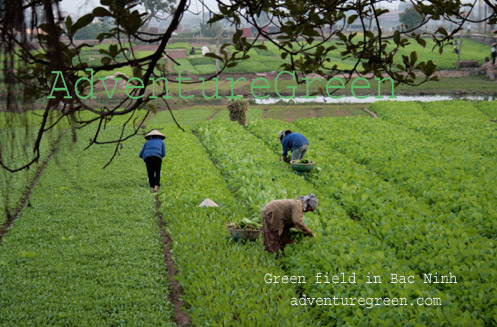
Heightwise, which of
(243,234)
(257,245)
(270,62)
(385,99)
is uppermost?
(270,62)

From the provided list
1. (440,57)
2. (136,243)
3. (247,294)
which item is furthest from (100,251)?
(440,57)

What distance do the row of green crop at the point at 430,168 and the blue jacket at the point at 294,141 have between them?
7.54 ft

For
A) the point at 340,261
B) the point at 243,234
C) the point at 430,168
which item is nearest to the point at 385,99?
the point at 430,168

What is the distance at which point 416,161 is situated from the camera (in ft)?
44.5

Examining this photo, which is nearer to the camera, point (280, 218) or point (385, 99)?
point (280, 218)

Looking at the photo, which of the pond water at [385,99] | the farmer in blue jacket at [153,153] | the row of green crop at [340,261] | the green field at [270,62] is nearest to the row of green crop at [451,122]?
the pond water at [385,99]

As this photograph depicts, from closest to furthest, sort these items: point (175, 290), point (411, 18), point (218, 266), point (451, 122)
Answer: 1. point (218, 266)
2. point (175, 290)
3. point (451, 122)
4. point (411, 18)

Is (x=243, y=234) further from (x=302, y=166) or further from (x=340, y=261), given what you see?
(x=302, y=166)

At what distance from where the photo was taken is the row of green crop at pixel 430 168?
9711mm

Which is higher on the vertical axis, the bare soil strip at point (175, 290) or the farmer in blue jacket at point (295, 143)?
the farmer in blue jacket at point (295, 143)

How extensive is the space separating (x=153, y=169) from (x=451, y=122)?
44.6 ft

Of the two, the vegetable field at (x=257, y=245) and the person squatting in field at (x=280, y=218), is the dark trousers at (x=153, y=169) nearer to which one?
the vegetable field at (x=257, y=245)

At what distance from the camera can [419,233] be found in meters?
8.16

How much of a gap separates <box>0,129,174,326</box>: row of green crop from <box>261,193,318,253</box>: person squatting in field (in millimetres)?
1769
